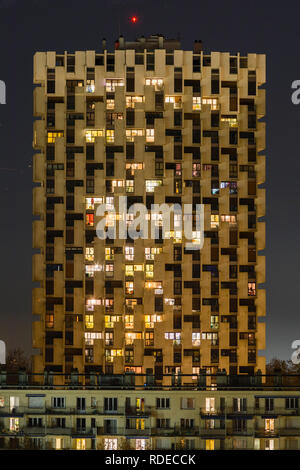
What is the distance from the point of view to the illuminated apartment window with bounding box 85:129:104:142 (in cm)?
4525

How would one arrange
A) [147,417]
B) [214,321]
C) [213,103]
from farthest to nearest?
[213,103] < [214,321] < [147,417]

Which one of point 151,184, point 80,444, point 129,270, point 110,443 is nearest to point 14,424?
point 80,444

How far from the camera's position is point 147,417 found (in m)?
36.5

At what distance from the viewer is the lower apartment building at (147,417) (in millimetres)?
36562

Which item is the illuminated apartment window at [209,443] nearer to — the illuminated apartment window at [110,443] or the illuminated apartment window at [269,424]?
the illuminated apartment window at [269,424]

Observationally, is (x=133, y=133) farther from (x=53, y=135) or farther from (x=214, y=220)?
(x=214, y=220)

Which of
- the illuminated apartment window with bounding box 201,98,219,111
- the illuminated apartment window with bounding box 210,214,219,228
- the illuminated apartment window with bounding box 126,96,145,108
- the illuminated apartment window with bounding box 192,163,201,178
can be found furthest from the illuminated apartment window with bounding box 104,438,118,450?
the illuminated apartment window with bounding box 201,98,219,111

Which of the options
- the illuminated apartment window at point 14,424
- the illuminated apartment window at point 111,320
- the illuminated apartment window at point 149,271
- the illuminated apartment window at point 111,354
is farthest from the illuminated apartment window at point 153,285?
the illuminated apartment window at point 14,424

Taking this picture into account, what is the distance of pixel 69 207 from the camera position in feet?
148

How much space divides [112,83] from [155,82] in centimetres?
226

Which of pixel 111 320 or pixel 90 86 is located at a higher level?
pixel 90 86

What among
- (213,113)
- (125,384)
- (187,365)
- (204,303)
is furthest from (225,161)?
(125,384)
